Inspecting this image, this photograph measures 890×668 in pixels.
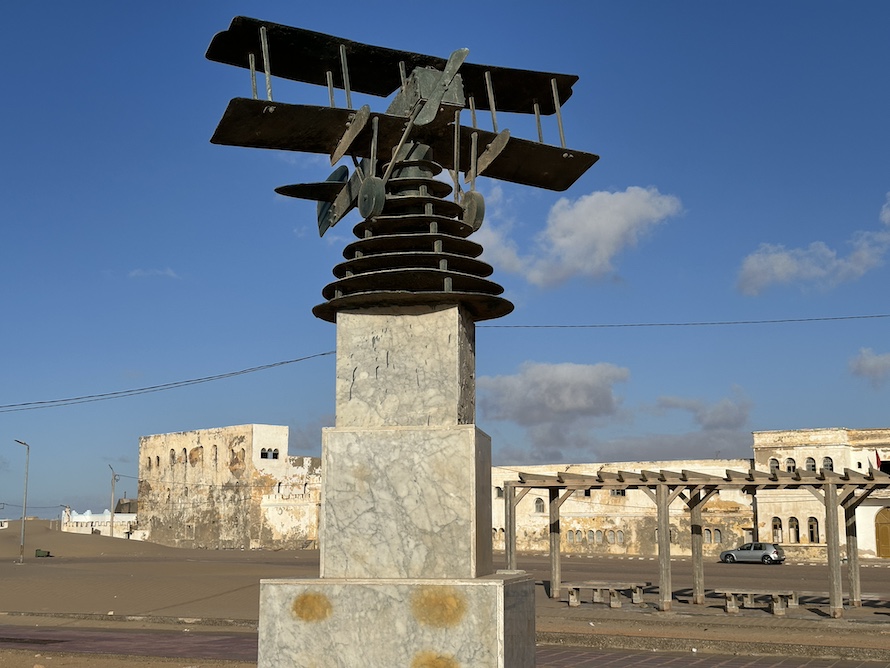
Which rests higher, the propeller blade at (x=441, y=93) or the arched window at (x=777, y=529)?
the propeller blade at (x=441, y=93)

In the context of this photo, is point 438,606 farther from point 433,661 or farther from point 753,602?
point 753,602

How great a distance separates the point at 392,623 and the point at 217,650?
7884 millimetres

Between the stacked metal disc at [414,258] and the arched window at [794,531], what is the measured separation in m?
36.4

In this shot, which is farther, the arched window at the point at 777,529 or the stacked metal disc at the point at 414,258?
the arched window at the point at 777,529

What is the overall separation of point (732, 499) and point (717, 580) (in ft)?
51.7

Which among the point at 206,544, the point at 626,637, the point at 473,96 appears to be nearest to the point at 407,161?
the point at 473,96

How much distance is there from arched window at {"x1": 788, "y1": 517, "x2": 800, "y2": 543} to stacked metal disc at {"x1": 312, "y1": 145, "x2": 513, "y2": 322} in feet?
119

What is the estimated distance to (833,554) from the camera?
15898 millimetres

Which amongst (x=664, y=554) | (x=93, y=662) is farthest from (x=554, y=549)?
(x=93, y=662)

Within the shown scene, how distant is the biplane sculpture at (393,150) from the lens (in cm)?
512

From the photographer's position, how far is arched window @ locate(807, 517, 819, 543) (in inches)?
1491

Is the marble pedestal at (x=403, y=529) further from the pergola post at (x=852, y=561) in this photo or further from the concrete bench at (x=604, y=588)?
the pergola post at (x=852, y=561)

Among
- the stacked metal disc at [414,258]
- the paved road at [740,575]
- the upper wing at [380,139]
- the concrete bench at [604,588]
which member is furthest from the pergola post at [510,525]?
the stacked metal disc at [414,258]

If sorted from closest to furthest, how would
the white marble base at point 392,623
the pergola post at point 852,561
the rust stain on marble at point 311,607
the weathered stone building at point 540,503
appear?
the white marble base at point 392,623, the rust stain on marble at point 311,607, the pergola post at point 852,561, the weathered stone building at point 540,503
